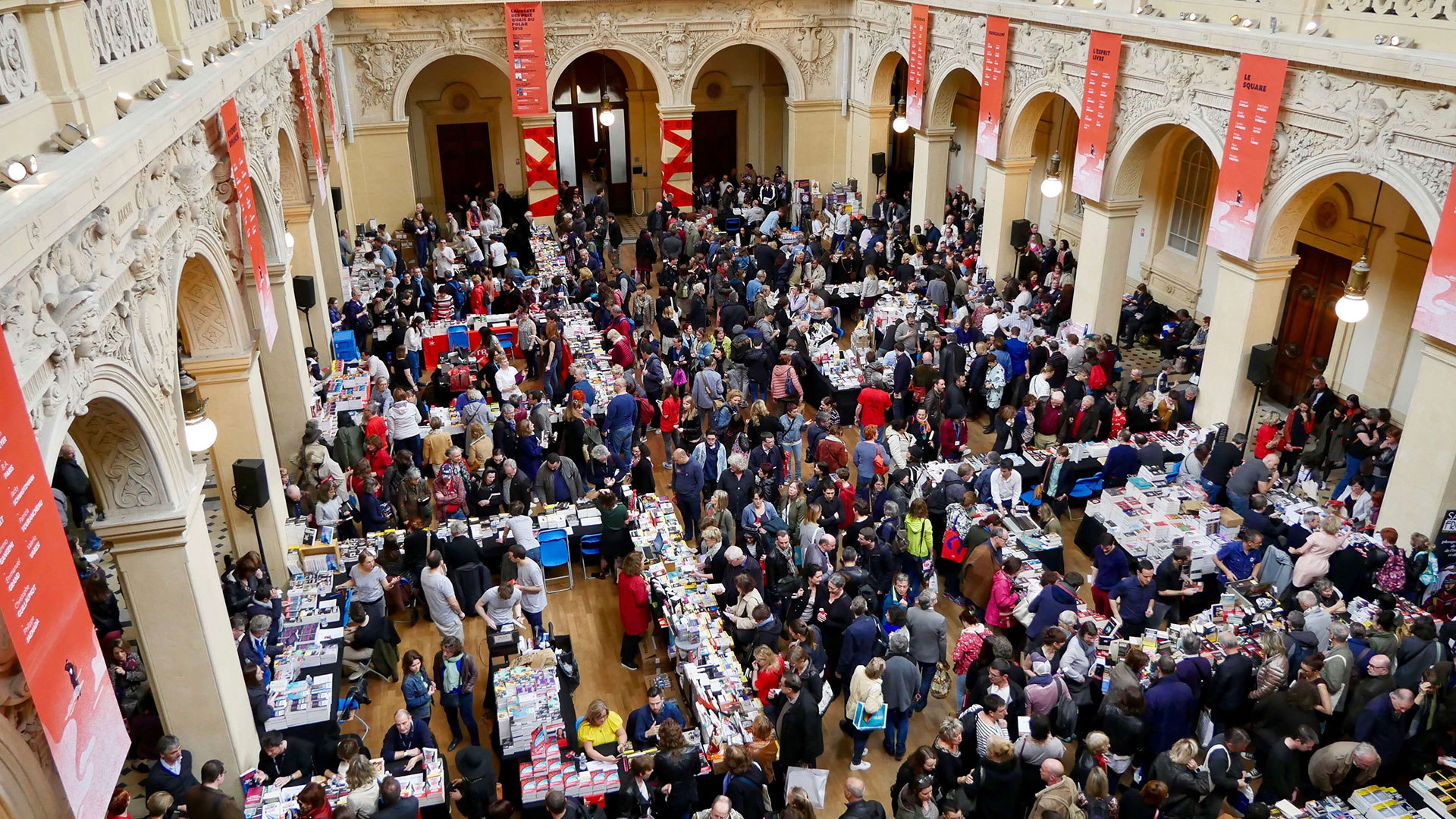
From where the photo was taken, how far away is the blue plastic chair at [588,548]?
1089 centimetres

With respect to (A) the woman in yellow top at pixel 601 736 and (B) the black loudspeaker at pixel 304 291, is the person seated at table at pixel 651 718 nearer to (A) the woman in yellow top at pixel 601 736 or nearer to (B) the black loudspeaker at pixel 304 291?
(A) the woman in yellow top at pixel 601 736

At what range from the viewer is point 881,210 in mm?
21391

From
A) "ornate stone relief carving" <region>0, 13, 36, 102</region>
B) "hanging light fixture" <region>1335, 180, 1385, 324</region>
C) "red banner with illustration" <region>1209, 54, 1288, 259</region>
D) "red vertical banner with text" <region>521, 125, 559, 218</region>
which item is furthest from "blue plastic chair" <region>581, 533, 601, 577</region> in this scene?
"red vertical banner with text" <region>521, 125, 559, 218</region>

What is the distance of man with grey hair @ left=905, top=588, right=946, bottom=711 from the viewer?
8.31m

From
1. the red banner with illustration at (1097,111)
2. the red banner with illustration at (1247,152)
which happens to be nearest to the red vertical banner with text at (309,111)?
the red banner with illustration at (1097,111)

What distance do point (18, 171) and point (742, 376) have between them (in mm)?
9902

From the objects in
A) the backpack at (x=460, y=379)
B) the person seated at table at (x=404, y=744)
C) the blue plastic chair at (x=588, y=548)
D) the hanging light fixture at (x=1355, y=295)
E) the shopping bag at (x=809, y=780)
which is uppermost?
the hanging light fixture at (x=1355, y=295)

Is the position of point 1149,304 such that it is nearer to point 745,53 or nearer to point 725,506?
point 725,506

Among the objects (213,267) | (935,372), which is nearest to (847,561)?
(935,372)

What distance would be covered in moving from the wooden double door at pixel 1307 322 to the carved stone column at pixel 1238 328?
60.1 inches

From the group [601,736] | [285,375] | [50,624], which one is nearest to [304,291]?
[285,375]

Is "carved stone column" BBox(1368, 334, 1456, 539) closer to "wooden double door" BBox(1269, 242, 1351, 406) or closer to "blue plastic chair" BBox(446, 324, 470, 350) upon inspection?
"wooden double door" BBox(1269, 242, 1351, 406)

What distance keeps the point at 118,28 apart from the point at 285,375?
228 inches

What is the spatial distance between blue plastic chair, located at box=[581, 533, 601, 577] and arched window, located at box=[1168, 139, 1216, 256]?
1115 centimetres
